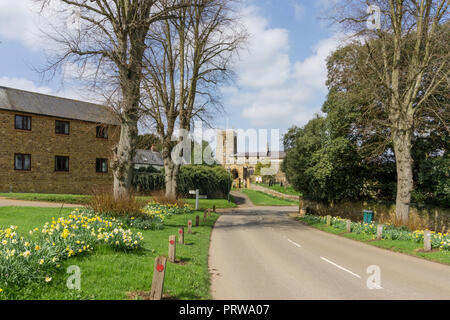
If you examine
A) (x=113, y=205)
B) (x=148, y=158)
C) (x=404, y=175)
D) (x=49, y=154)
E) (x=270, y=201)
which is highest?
(x=148, y=158)

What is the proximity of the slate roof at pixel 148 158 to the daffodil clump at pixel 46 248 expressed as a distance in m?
38.5

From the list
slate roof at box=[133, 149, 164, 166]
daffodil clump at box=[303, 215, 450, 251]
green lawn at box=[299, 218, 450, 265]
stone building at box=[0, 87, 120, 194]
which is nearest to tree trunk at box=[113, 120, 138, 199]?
green lawn at box=[299, 218, 450, 265]

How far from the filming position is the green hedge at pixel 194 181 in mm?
38125

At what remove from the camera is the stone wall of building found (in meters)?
26.5

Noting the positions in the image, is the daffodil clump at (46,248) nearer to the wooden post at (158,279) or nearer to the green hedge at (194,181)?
the wooden post at (158,279)

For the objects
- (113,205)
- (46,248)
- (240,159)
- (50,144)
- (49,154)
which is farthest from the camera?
(240,159)

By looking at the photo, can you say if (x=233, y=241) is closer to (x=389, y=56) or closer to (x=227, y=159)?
(x=389, y=56)

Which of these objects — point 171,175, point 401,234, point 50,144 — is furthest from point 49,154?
point 401,234

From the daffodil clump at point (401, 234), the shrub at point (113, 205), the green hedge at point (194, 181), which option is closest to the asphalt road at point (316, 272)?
the daffodil clump at point (401, 234)

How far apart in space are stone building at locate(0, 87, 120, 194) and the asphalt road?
19.2m

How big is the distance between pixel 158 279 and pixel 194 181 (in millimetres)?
36289

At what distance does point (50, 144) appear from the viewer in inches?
1152

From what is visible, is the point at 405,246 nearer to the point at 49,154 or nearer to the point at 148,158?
the point at 49,154

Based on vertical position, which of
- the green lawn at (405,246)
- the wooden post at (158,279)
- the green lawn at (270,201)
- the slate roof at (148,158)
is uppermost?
the slate roof at (148,158)
